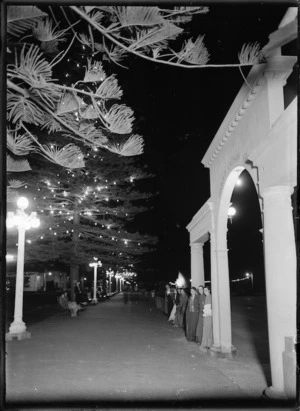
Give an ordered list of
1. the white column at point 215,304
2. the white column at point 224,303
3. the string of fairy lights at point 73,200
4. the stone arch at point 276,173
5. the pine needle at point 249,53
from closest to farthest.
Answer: the pine needle at point 249,53 → the stone arch at point 276,173 → the white column at point 224,303 → the white column at point 215,304 → the string of fairy lights at point 73,200

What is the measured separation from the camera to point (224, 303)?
33.1ft

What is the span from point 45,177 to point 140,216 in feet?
51.4

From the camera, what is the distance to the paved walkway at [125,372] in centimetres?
640

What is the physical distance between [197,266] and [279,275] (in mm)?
9089

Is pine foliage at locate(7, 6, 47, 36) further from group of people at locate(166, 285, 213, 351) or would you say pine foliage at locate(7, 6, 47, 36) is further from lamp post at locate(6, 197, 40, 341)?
lamp post at locate(6, 197, 40, 341)

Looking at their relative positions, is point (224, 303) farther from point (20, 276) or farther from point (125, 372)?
point (20, 276)

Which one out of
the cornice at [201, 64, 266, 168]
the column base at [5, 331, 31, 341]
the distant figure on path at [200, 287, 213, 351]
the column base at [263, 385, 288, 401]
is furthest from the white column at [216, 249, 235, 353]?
the column base at [5, 331, 31, 341]

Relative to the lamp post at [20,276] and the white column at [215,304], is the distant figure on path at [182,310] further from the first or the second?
the lamp post at [20,276]

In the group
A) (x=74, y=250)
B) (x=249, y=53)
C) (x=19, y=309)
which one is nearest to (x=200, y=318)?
(x=19, y=309)

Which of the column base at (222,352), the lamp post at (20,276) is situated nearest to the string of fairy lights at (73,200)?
the lamp post at (20,276)

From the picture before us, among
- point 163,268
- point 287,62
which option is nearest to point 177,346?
point 287,62

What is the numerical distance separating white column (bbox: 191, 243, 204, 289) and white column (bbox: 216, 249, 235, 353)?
4.87m

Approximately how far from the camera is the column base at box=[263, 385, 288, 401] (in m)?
5.98

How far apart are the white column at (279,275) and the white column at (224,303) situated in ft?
12.1
